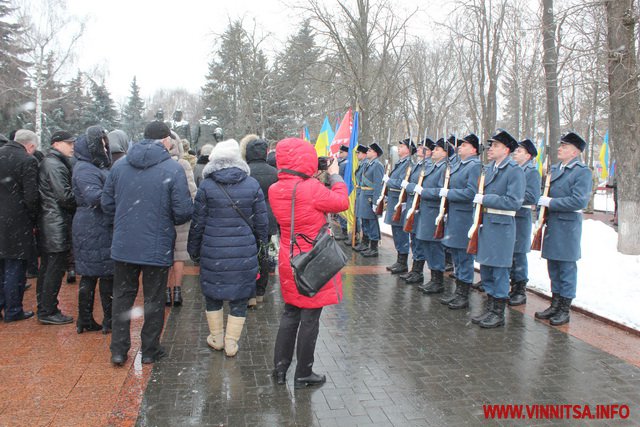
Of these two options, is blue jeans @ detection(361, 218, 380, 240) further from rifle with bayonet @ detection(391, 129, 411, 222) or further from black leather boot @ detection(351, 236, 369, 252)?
rifle with bayonet @ detection(391, 129, 411, 222)

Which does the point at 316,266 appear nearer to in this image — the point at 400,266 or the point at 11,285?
the point at 11,285

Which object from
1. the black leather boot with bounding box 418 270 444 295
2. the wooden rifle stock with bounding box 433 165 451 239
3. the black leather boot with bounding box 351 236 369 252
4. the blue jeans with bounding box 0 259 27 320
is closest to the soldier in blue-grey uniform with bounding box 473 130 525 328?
the wooden rifle stock with bounding box 433 165 451 239

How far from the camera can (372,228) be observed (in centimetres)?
1023

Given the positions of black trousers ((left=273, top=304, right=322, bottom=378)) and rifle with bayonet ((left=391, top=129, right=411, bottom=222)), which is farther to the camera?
rifle with bayonet ((left=391, top=129, right=411, bottom=222))

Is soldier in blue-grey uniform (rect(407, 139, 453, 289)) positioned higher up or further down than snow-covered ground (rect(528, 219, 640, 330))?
higher up

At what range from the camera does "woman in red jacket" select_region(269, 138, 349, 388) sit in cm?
390

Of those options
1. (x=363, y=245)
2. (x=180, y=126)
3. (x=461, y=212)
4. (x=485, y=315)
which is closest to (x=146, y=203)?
(x=485, y=315)

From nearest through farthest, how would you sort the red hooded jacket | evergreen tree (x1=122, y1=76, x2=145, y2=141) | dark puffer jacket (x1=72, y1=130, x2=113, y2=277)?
the red hooded jacket, dark puffer jacket (x1=72, y1=130, x2=113, y2=277), evergreen tree (x1=122, y1=76, x2=145, y2=141)

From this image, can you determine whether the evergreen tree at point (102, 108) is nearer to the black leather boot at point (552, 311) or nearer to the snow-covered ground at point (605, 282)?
the snow-covered ground at point (605, 282)

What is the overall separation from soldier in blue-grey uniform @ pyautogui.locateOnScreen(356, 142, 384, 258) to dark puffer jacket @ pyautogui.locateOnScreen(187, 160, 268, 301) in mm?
5676

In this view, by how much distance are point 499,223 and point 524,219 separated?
1.10 metres

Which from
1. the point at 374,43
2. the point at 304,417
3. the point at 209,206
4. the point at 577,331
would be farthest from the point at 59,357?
the point at 374,43

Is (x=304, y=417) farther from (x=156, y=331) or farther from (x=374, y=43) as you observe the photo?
(x=374, y=43)

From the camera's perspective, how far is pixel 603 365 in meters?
4.68
